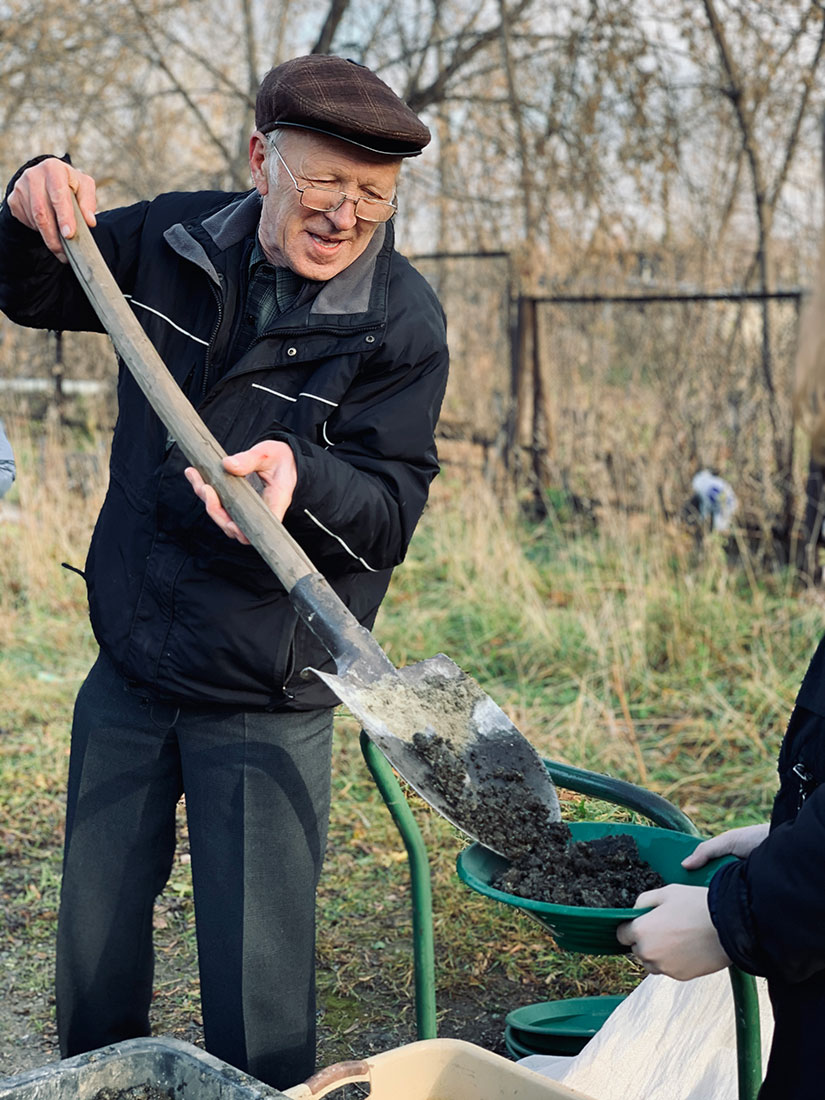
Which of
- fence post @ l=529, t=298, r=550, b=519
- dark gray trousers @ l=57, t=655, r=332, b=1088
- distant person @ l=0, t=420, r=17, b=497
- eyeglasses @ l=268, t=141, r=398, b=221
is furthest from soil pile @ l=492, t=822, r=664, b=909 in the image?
fence post @ l=529, t=298, r=550, b=519

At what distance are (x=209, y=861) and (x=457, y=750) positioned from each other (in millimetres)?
538

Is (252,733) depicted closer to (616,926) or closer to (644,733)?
(616,926)

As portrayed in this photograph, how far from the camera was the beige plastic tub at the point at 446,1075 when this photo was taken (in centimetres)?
180

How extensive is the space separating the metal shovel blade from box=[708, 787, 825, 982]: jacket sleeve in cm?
49

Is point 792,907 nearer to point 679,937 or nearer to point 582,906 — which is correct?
point 679,937

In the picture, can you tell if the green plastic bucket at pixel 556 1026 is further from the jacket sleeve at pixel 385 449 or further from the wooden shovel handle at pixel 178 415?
the wooden shovel handle at pixel 178 415

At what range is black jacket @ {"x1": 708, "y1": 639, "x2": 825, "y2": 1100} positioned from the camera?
4.27ft

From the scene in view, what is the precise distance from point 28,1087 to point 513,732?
2.93 feet

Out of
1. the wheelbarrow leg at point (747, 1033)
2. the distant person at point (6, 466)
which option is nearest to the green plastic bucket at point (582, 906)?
the wheelbarrow leg at point (747, 1033)

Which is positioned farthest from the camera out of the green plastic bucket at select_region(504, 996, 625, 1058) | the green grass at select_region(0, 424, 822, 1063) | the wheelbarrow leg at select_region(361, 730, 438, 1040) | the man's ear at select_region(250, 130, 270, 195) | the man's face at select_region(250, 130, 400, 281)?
the green grass at select_region(0, 424, 822, 1063)

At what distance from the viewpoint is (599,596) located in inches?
232

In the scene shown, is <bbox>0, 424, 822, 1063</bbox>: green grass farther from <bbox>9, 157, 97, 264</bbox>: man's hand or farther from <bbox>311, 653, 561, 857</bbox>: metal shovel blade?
<bbox>9, 157, 97, 264</bbox>: man's hand

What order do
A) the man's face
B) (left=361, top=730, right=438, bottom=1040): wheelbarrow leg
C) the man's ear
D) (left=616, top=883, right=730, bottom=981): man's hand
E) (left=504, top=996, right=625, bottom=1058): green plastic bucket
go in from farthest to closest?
(left=504, top=996, right=625, bottom=1058): green plastic bucket
(left=361, top=730, right=438, bottom=1040): wheelbarrow leg
the man's ear
the man's face
(left=616, top=883, right=730, bottom=981): man's hand

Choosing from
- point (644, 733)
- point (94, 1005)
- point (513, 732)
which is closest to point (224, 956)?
point (94, 1005)
